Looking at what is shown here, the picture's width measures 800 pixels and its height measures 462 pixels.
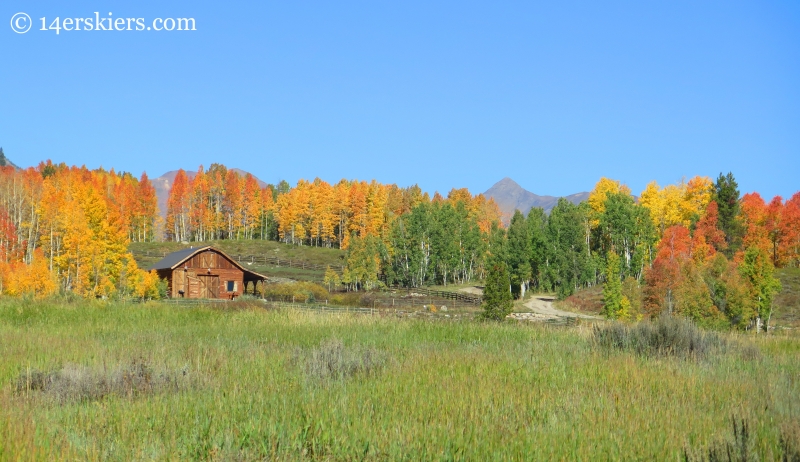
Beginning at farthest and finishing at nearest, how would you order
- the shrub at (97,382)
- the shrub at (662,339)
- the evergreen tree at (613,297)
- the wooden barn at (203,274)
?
the wooden barn at (203,274) < the evergreen tree at (613,297) < the shrub at (662,339) < the shrub at (97,382)

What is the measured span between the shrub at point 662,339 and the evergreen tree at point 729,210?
59367 mm

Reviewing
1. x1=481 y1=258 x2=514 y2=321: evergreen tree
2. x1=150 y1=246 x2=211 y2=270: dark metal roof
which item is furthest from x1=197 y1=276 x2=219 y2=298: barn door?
x1=481 y1=258 x2=514 y2=321: evergreen tree

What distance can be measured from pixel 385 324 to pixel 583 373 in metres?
8.55

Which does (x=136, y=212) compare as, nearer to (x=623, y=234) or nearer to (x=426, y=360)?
(x=623, y=234)

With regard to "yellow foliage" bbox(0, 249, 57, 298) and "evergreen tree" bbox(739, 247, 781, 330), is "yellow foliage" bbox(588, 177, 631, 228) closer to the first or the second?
"evergreen tree" bbox(739, 247, 781, 330)

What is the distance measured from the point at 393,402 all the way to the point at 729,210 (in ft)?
228

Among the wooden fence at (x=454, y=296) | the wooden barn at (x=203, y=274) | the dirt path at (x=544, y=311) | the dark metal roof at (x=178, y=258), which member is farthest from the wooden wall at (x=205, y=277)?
the dirt path at (x=544, y=311)

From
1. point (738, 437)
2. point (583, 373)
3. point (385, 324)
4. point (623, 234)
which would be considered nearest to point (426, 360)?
point (583, 373)

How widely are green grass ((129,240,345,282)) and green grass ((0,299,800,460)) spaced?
260 ft

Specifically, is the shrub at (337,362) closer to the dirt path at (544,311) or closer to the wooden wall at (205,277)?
the dirt path at (544,311)

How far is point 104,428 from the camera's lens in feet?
22.8

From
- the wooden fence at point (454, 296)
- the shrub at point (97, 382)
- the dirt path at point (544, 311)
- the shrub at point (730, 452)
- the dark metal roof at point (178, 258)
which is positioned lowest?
the dirt path at point (544, 311)

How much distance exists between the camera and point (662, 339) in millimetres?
13188

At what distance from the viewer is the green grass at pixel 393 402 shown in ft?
20.5
